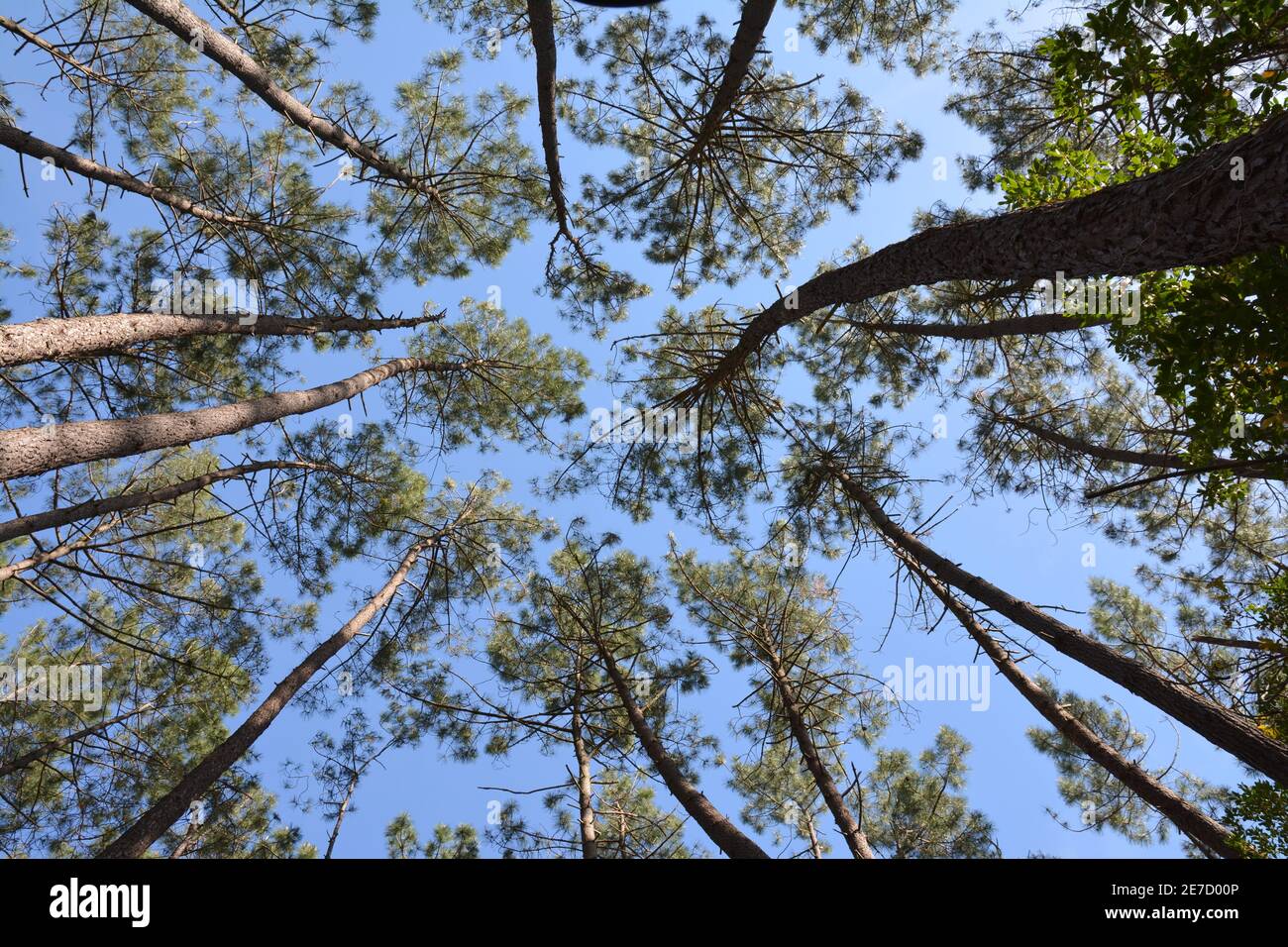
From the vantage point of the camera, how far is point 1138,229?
237 centimetres

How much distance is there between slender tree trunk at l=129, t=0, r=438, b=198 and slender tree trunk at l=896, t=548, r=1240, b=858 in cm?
649

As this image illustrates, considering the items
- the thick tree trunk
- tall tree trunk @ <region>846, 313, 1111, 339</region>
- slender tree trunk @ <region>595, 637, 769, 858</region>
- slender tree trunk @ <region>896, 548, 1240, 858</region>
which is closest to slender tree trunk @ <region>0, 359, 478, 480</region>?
slender tree trunk @ <region>595, 637, 769, 858</region>

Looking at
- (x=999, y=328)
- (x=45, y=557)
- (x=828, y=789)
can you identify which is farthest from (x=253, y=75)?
(x=828, y=789)

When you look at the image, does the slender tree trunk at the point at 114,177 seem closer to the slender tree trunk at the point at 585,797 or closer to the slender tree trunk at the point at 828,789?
the slender tree trunk at the point at 585,797

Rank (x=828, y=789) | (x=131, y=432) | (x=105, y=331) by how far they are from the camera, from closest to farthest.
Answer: (x=131, y=432) → (x=105, y=331) → (x=828, y=789)

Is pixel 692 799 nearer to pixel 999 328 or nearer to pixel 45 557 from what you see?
pixel 999 328

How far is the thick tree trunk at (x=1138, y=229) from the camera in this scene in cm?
204

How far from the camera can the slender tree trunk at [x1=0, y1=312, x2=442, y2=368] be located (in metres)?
3.42

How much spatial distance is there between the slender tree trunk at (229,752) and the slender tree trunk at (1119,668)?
17.5 ft

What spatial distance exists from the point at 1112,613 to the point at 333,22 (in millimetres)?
10933

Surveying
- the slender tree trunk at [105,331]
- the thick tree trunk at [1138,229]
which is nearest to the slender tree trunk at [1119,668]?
the thick tree trunk at [1138,229]

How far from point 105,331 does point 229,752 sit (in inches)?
127
